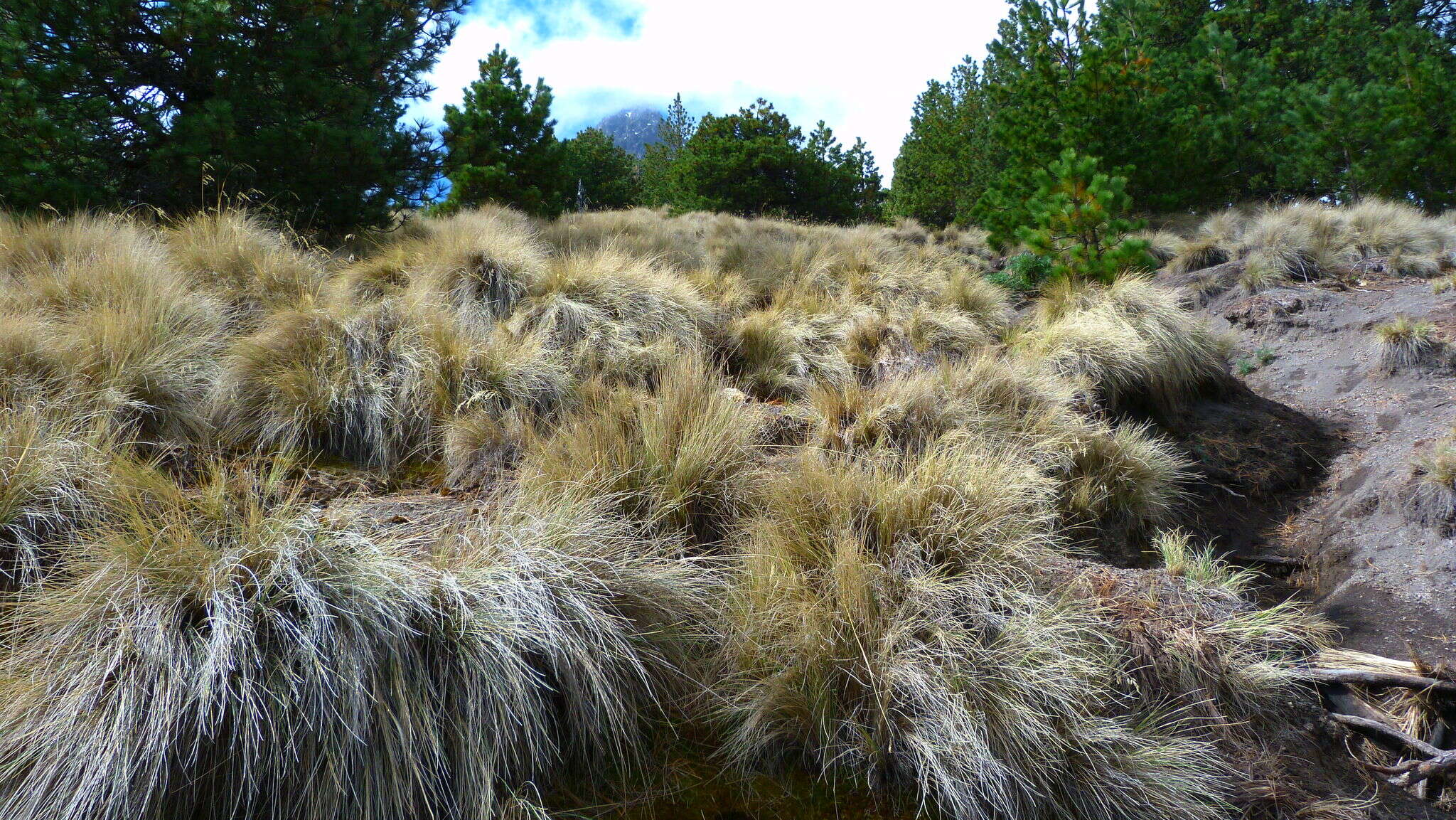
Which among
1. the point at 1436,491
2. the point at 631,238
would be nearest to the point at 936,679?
the point at 1436,491

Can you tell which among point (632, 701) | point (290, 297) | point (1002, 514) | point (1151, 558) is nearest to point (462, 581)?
point (632, 701)

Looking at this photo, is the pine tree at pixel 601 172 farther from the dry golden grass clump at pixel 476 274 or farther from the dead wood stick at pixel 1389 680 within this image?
the dead wood stick at pixel 1389 680

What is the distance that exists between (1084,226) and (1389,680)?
6085 mm

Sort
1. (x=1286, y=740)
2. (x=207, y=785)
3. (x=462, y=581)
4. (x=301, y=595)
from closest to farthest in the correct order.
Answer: (x=207, y=785) → (x=301, y=595) → (x=462, y=581) → (x=1286, y=740)

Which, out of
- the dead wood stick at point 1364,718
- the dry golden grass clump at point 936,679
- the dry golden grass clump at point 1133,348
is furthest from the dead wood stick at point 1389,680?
the dry golden grass clump at point 1133,348

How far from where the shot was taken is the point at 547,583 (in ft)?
7.93

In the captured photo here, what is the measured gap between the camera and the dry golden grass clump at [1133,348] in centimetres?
588

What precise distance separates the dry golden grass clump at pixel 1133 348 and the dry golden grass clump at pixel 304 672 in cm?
467

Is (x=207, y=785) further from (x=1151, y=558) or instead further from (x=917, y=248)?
(x=917, y=248)

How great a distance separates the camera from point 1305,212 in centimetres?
1110

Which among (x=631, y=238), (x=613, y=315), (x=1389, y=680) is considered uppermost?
(x=631, y=238)

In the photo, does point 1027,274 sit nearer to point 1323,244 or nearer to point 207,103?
point 1323,244

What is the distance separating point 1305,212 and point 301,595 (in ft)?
45.8

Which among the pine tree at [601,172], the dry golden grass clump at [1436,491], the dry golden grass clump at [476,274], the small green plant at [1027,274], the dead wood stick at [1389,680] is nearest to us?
the dead wood stick at [1389,680]
